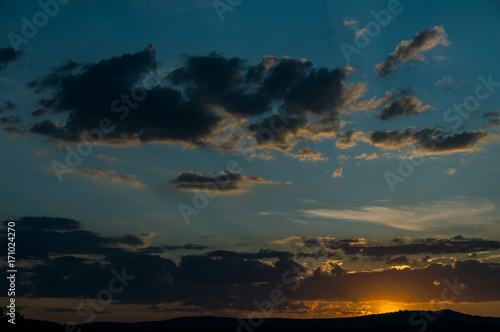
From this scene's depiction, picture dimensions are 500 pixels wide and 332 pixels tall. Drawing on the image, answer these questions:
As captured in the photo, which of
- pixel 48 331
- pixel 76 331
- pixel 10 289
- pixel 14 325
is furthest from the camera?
pixel 76 331

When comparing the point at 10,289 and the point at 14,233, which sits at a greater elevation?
the point at 14,233

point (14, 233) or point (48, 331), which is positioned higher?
point (14, 233)

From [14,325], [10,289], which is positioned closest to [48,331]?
[14,325]

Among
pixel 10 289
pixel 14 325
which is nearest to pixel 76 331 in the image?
pixel 14 325

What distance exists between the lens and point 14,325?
279ft

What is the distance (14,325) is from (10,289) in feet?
96.6

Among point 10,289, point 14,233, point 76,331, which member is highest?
point 14,233

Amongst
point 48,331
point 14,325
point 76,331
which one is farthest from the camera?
point 76,331

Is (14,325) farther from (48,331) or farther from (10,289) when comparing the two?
(10,289)

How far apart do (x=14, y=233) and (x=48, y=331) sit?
125 ft

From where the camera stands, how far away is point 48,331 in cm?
9294

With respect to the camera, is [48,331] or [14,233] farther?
[48,331]

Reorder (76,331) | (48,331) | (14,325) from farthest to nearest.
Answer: (76,331) → (48,331) → (14,325)

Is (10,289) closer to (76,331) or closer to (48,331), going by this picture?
(48,331)
